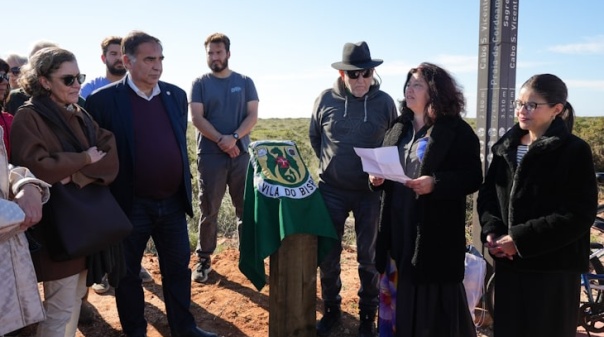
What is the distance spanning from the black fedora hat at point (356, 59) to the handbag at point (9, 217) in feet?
8.45

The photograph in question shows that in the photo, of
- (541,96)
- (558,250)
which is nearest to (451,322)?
(558,250)

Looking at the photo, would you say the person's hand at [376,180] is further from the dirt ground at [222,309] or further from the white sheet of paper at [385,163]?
the dirt ground at [222,309]

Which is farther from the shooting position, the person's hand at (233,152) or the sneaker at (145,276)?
the sneaker at (145,276)

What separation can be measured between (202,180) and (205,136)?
1.47 feet

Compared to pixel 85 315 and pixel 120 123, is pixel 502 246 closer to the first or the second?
pixel 120 123

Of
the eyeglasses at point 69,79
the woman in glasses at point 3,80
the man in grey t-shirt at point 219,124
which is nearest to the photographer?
the eyeglasses at point 69,79

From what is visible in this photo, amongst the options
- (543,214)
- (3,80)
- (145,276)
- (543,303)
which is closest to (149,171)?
(3,80)

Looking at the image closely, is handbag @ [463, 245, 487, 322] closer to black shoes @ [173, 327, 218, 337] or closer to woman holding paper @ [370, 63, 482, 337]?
woman holding paper @ [370, 63, 482, 337]

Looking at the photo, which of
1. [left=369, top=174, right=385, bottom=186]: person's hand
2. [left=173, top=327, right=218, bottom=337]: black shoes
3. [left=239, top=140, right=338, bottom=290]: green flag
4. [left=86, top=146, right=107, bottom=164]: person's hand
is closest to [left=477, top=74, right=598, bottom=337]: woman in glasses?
[left=369, top=174, right=385, bottom=186]: person's hand

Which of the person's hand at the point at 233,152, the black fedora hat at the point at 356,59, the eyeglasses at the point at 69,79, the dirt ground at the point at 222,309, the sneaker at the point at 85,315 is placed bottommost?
the dirt ground at the point at 222,309

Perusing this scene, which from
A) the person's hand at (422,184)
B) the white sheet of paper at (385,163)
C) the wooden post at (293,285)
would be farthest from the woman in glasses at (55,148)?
the person's hand at (422,184)

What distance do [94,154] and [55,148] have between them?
21 cm

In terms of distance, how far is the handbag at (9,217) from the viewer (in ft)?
7.47

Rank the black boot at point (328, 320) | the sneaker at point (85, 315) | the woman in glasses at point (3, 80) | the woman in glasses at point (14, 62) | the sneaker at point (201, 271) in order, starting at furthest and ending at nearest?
the sneaker at point (201, 271), the woman in glasses at point (14, 62), the sneaker at point (85, 315), the black boot at point (328, 320), the woman in glasses at point (3, 80)
